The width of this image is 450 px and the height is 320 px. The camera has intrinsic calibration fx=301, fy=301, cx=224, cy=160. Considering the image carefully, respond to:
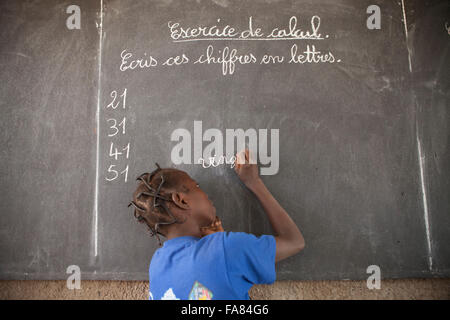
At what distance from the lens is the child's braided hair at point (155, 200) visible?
3.48 ft

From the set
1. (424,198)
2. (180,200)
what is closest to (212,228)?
(180,200)

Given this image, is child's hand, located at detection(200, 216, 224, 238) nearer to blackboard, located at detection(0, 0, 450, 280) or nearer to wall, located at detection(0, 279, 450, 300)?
blackboard, located at detection(0, 0, 450, 280)

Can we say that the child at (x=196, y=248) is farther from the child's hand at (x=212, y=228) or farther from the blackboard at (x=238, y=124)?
the blackboard at (x=238, y=124)

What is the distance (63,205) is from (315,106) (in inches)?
49.5

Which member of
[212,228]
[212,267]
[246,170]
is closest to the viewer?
[212,267]

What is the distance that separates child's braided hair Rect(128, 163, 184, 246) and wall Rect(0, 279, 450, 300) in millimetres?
489

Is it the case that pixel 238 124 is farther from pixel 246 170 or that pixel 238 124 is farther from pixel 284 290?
pixel 284 290

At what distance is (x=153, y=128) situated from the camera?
142 cm

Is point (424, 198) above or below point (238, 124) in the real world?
below

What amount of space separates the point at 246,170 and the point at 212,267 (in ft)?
Answer: 1.63

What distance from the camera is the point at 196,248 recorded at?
99cm

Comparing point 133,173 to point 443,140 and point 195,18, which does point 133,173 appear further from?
point 443,140

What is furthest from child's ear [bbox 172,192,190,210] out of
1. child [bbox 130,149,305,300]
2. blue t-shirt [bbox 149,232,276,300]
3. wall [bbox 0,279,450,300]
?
wall [bbox 0,279,450,300]

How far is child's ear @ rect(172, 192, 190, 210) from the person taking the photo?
1.06 metres
